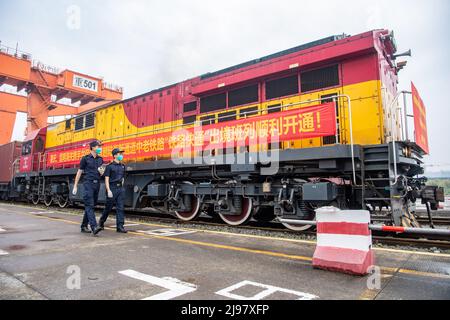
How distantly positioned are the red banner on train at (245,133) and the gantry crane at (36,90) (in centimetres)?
2238

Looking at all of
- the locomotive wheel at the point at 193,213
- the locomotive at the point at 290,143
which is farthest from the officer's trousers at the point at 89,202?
the locomotive wheel at the point at 193,213

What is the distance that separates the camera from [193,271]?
3.33m

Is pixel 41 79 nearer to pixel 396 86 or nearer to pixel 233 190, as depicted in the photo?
pixel 233 190

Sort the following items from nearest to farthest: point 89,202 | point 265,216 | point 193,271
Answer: point 193,271 → point 89,202 → point 265,216

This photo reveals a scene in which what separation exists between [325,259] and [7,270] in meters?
3.52

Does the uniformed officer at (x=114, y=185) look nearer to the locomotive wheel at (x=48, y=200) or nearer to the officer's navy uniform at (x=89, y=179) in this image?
the officer's navy uniform at (x=89, y=179)

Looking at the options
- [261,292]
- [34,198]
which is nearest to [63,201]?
[34,198]

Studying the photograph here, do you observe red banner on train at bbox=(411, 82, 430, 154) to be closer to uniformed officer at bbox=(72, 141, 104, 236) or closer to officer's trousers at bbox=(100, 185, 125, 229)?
officer's trousers at bbox=(100, 185, 125, 229)

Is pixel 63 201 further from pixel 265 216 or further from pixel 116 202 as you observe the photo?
Result: pixel 265 216

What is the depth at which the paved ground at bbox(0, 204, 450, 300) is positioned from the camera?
104 inches

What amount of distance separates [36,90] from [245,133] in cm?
2713

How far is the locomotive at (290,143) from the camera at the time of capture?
562 cm

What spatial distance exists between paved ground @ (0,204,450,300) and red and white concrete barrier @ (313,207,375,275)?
0.14m

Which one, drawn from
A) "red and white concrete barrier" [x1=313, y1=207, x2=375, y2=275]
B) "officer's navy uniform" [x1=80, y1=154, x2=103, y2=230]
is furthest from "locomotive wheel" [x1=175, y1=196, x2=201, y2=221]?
"red and white concrete barrier" [x1=313, y1=207, x2=375, y2=275]
